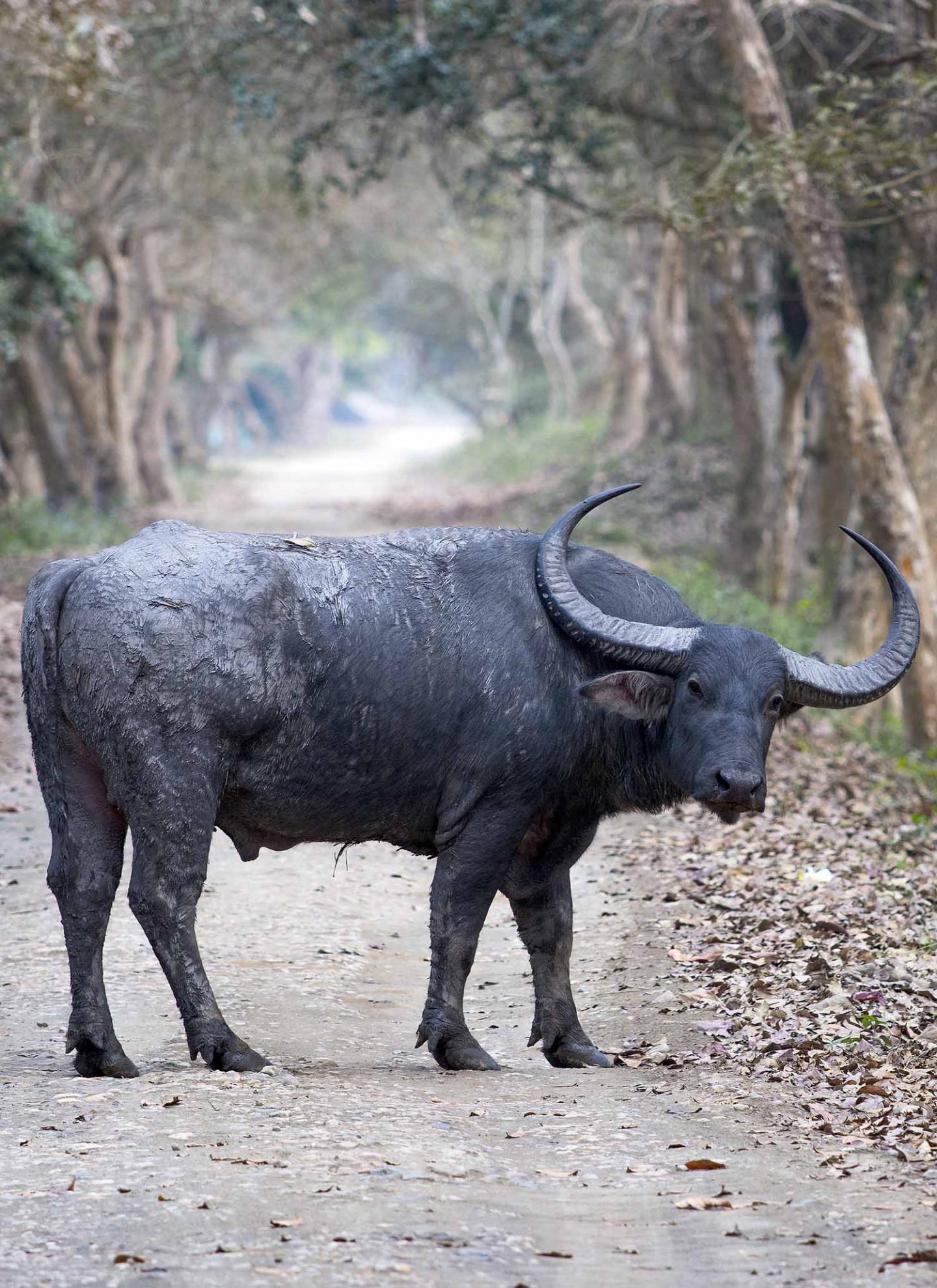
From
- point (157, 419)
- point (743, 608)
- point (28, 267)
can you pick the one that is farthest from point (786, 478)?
point (157, 419)

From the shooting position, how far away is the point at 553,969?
21.6 feet

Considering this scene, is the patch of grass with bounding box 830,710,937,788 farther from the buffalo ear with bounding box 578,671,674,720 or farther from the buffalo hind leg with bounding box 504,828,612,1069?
the buffalo ear with bounding box 578,671,674,720

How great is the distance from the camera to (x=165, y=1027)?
6.59 metres

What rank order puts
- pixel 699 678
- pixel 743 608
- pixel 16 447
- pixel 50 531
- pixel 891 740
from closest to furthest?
1. pixel 699 678
2. pixel 891 740
3. pixel 743 608
4. pixel 50 531
5. pixel 16 447

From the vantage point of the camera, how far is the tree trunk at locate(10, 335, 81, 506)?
23250 mm

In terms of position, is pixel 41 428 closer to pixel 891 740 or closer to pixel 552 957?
pixel 891 740

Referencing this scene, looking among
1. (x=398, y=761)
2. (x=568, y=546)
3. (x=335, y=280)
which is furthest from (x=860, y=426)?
(x=335, y=280)

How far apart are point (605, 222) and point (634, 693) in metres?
19.0

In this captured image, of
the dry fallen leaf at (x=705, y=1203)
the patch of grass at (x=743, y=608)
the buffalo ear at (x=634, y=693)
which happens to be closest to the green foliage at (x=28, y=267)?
the patch of grass at (x=743, y=608)

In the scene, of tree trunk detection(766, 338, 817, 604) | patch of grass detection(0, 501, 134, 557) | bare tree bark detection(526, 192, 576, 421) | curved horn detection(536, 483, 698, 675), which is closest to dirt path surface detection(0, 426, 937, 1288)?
curved horn detection(536, 483, 698, 675)

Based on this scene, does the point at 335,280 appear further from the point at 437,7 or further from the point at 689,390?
the point at 437,7

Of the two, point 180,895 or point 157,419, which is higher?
point 157,419

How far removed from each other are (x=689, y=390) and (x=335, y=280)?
43.2ft

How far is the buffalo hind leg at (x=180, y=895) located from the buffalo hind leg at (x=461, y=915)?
29.9 inches
